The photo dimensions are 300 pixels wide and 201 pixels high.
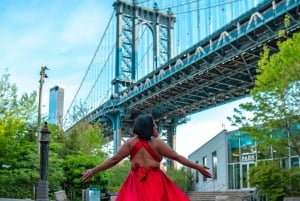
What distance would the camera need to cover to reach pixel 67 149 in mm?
32875

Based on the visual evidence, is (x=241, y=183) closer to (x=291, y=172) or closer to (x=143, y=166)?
(x=291, y=172)

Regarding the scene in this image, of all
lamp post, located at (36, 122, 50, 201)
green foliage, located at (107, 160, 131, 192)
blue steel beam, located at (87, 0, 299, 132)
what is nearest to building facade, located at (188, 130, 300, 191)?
green foliage, located at (107, 160, 131, 192)

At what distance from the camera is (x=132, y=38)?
196ft

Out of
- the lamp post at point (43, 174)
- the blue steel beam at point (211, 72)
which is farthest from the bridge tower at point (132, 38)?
the lamp post at point (43, 174)

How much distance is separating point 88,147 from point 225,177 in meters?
9.29

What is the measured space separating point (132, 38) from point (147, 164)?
185 feet

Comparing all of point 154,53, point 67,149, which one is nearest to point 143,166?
point 67,149

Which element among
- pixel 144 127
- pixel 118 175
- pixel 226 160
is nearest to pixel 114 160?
pixel 144 127

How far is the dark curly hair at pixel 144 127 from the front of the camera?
12.8ft

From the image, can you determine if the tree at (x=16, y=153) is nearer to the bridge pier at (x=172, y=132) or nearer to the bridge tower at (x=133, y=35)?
the bridge tower at (x=133, y=35)

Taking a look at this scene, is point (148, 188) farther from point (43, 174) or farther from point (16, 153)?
point (16, 153)

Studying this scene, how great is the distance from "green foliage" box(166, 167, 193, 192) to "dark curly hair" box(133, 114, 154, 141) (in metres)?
30.1

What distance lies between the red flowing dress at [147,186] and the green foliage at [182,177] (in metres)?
30.0

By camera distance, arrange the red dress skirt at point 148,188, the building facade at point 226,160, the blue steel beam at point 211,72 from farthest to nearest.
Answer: the building facade at point 226,160 < the blue steel beam at point 211,72 < the red dress skirt at point 148,188
